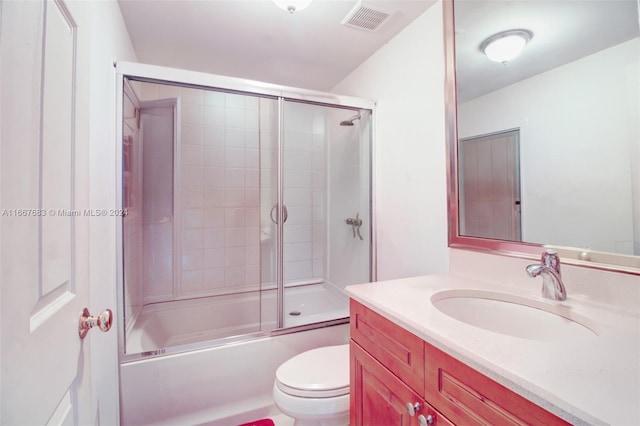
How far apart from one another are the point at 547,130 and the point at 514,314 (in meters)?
0.69

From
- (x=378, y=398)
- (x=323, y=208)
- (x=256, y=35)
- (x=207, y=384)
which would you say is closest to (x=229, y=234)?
(x=323, y=208)

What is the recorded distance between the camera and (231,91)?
1723 mm

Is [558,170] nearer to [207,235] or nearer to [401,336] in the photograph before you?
[401,336]

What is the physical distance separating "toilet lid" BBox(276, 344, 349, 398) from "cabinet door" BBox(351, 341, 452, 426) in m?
0.15

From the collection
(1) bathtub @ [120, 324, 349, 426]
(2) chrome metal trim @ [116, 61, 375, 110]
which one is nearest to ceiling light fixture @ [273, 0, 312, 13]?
(2) chrome metal trim @ [116, 61, 375, 110]

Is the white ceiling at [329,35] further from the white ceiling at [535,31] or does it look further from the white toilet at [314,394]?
the white toilet at [314,394]

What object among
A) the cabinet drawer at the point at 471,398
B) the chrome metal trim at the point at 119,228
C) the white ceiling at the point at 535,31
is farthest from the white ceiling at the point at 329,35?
the cabinet drawer at the point at 471,398

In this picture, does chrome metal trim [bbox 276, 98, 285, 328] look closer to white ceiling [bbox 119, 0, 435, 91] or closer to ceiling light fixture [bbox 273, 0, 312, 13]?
white ceiling [bbox 119, 0, 435, 91]

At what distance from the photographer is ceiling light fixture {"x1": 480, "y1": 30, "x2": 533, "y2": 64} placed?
1.15m

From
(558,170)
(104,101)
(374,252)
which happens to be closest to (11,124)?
(104,101)

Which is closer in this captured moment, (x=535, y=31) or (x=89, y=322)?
(x=89, y=322)

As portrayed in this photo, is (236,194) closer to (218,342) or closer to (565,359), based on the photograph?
(218,342)

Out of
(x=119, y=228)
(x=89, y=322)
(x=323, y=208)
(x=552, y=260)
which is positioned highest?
(x=323, y=208)

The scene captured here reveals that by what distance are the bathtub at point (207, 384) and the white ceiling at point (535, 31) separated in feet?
5.76
